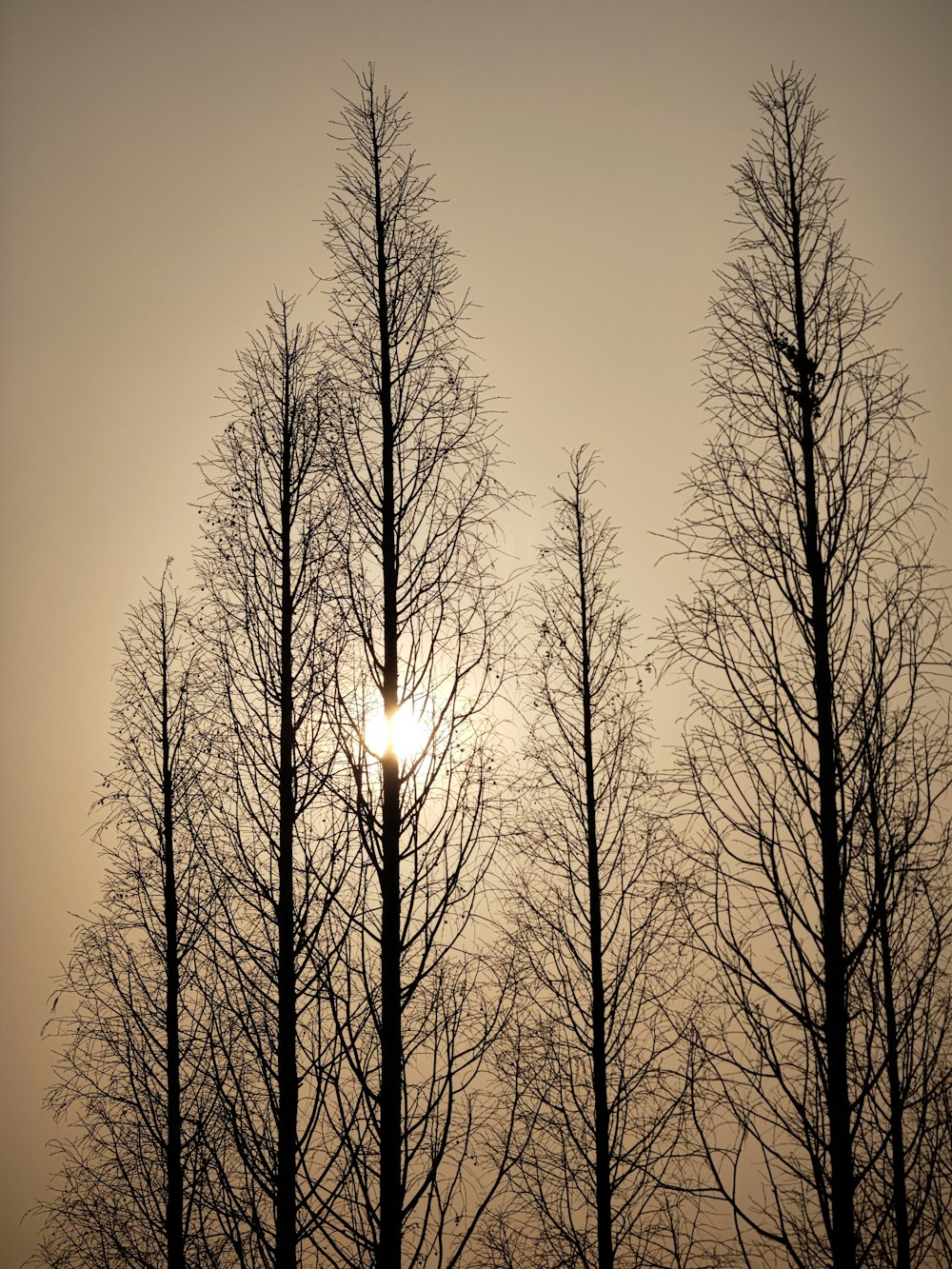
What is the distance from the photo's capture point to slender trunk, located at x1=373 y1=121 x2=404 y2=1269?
5969mm

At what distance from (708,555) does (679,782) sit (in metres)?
1.42

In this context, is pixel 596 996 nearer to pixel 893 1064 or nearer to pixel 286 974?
pixel 893 1064

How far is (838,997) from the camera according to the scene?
18.6ft

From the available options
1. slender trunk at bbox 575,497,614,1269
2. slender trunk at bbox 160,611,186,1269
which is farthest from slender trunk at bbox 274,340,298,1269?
slender trunk at bbox 160,611,186,1269

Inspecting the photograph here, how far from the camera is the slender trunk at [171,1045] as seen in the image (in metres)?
11.6

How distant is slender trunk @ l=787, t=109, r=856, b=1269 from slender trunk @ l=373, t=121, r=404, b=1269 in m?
2.34

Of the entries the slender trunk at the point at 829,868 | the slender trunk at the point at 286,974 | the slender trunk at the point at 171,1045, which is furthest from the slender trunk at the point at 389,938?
the slender trunk at the point at 171,1045

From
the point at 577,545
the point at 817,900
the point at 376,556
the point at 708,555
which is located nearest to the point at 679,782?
the point at 817,900

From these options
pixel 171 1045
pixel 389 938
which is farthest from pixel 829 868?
pixel 171 1045

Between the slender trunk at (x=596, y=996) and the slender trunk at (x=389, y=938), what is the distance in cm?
461

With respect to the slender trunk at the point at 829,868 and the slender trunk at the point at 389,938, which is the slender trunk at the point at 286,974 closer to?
the slender trunk at the point at 389,938

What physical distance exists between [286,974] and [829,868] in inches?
154

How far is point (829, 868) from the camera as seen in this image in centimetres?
582

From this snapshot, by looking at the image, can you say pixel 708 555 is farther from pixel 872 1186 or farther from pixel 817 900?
pixel 872 1186
